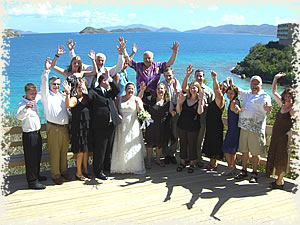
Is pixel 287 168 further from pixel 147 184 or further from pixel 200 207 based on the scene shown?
pixel 147 184

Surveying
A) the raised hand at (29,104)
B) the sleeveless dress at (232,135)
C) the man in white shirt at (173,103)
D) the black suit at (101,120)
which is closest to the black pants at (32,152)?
the raised hand at (29,104)

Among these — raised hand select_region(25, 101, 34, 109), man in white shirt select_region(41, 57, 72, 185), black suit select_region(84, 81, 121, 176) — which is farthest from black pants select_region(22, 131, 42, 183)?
black suit select_region(84, 81, 121, 176)

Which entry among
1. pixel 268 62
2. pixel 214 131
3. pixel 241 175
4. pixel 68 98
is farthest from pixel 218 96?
pixel 268 62

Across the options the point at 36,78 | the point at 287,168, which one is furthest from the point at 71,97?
the point at 36,78

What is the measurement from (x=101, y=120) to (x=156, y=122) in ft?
4.02

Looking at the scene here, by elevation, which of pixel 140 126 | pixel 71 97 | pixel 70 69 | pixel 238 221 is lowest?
pixel 238 221

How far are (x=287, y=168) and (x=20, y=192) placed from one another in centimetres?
457

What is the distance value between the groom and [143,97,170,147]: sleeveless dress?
790 millimetres

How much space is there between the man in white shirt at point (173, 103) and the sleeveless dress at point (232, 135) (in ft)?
3.66

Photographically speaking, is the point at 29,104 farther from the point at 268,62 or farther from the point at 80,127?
the point at 268,62

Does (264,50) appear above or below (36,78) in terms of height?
above

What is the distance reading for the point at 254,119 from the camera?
18.7 feet

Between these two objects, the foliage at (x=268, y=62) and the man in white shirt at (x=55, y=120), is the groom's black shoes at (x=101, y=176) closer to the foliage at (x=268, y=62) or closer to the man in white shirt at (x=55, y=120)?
the man in white shirt at (x=55, y=120)

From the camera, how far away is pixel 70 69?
605cm
